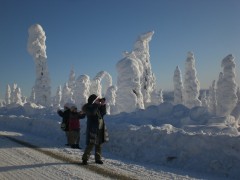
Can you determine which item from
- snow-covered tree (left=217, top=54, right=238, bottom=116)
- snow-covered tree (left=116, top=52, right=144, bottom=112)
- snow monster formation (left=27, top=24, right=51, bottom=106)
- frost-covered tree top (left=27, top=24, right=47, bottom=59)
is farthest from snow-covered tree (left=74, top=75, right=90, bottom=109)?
snow-covered tree (left=217, top=54, right=238, bottom=116)

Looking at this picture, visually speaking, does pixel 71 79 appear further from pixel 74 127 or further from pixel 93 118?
pixel 93 118

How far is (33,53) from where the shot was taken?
166 feet

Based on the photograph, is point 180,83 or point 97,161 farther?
point 180,83

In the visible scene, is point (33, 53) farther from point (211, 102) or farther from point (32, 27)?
point (211, 102)

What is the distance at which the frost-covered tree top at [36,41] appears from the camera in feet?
165

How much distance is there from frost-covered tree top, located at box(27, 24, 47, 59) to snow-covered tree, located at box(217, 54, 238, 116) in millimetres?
27480

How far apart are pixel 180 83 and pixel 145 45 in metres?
Result: 17.5

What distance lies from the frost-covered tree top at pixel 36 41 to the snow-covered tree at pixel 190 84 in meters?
26.5

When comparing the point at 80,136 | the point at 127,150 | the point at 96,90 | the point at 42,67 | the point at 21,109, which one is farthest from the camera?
the point at 96,90

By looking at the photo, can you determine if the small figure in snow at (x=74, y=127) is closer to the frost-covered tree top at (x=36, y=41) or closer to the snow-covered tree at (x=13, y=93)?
the frost-covered tree top at (x=36, y=41)

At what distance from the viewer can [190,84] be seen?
61.9 metres

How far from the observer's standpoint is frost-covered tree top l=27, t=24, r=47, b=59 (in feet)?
165

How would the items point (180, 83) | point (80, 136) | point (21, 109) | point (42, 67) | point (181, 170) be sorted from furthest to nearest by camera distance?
point (180, 83) < point (42, 67) < point (21, 109) < point (80, 136) < point (181, 170)

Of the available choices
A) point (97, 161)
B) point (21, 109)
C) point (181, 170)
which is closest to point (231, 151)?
point (181, 170)
